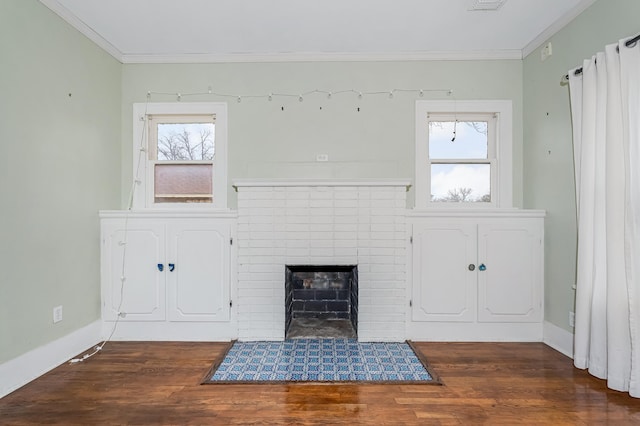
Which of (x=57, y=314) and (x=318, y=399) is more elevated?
(x=57, y=314)

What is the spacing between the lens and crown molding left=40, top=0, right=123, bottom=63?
2.49m

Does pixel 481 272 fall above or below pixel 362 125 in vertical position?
below

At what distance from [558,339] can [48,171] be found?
4.18 metres

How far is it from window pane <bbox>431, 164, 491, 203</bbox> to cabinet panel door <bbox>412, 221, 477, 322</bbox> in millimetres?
420

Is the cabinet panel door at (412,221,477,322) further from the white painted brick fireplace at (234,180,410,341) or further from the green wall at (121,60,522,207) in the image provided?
the green wall at (121,60,522,207)

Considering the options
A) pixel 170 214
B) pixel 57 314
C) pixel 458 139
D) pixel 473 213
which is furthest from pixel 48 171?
pixel 458 139

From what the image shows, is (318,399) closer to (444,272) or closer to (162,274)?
(444,272)

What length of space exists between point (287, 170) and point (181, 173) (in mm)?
1068

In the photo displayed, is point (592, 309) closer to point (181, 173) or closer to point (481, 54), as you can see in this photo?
point (481, 54)

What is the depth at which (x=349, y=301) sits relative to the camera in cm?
339

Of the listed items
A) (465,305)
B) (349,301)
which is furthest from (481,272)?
(349,301)

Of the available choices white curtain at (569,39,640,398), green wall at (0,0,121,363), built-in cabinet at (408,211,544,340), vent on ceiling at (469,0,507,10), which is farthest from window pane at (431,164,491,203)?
green wall at (0,0,121,363)

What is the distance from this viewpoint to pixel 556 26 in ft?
9.14

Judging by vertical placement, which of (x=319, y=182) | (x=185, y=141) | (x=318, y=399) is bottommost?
(x=318, y=399)
